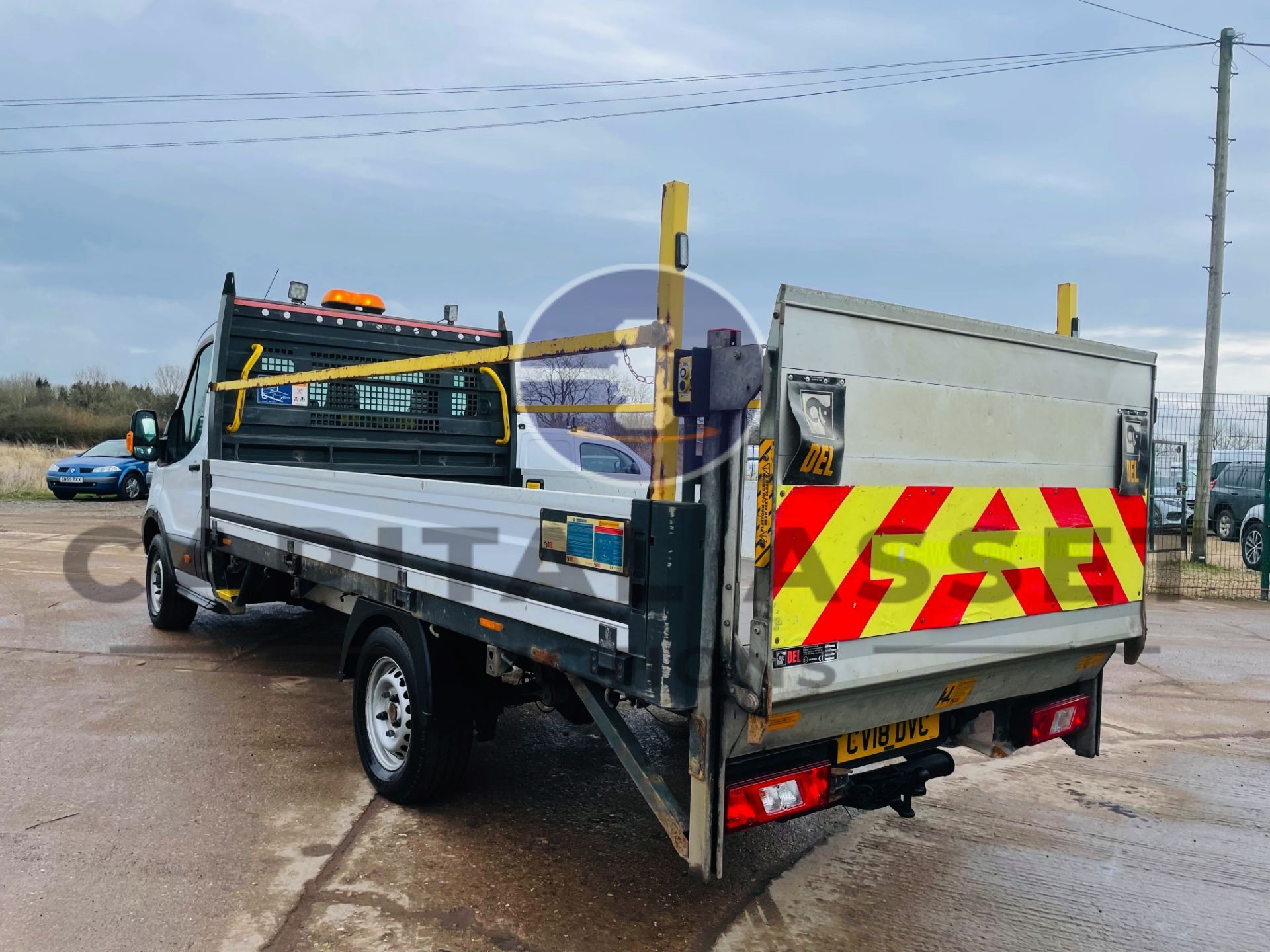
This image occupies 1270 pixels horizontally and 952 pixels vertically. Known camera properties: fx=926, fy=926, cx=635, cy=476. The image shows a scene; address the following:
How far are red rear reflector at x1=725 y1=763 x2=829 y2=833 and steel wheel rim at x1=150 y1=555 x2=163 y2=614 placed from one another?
6379mm

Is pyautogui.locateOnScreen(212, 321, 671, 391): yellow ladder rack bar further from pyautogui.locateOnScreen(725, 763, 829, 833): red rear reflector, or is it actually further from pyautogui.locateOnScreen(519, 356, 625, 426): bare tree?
pyautogui.locateOnScreen(725, 763, 829, 833): red rear reflector

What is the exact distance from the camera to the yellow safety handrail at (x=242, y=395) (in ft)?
21.2

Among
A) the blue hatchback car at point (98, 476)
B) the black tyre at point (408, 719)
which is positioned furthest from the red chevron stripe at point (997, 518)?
the blue hatchback car at point (98, 476)

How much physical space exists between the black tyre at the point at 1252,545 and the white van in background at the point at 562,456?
34.8 feet

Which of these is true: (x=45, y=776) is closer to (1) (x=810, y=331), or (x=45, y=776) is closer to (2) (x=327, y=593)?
(2) (x=327, y=593)

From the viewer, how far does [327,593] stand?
4.98 m

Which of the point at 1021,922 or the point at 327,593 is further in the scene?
the point at 327,593

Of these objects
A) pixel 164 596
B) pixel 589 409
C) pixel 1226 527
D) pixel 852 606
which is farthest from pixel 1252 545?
pixel 164 596

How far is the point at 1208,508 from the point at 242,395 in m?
13.3

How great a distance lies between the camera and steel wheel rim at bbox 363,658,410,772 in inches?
163

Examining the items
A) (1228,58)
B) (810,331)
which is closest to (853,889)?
(810,331)

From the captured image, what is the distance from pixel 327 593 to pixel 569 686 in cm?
206

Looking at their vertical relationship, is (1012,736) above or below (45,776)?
above

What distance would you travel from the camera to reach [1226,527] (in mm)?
15922
